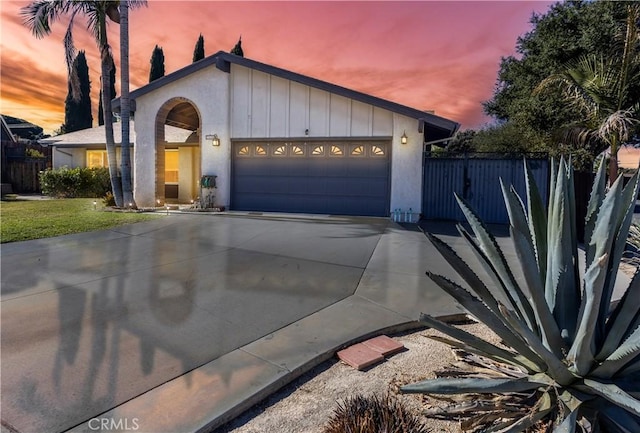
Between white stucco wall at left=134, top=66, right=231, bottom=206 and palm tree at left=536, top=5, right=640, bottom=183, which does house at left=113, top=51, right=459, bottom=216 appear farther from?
palm tree at left=536, top=5, right=640, bottom=183

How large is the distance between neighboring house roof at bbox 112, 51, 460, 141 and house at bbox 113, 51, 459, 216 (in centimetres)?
3

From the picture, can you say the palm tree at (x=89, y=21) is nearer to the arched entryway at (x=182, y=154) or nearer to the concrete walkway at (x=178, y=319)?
the arched entryway at (x=182, y=154)

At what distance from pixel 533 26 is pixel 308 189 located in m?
14.4

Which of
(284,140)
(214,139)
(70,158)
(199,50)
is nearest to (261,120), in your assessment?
(284,140)

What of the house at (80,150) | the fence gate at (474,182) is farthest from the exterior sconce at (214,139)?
the fence gate at (474,182)

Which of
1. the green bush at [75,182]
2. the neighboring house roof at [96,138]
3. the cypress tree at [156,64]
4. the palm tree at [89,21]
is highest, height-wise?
the cypress tree at [156,64]

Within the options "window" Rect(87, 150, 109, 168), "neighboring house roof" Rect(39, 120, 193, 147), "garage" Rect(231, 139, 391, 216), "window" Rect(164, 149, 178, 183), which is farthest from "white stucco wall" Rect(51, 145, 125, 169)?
"garage" Rect(231, 139, 391, 216)

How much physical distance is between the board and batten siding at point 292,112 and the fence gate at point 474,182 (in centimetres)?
248

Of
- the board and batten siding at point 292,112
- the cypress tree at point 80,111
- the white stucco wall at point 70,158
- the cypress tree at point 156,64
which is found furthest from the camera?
the cypress tree at point 80,111

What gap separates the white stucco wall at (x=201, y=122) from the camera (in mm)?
13141

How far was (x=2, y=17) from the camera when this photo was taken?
1116 cm

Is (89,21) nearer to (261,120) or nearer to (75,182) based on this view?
(261,120)

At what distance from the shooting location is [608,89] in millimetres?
10492

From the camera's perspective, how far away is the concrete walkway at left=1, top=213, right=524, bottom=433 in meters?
2.42
